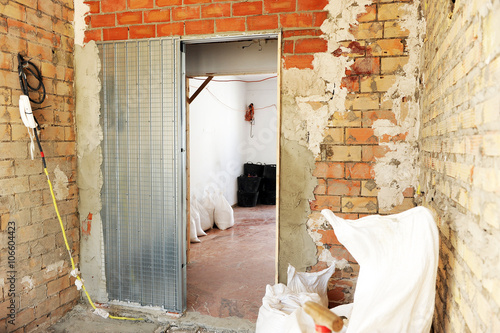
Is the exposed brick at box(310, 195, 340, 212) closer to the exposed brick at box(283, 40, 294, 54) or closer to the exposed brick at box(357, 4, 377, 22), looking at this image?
the exposed brick at box(283, 40, 294, 54)

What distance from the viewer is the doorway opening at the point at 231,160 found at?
140 inches

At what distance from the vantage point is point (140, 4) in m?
2.82

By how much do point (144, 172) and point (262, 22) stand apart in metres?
1.46

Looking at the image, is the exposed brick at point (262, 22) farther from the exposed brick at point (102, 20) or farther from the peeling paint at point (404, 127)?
the exposed brick at point (102, 20)

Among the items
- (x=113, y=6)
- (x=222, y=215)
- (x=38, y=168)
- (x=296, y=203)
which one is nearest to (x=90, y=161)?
(x=38, y=168)

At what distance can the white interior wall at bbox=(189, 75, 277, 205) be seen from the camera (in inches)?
249

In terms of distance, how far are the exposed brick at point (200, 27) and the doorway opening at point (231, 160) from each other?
76 cm

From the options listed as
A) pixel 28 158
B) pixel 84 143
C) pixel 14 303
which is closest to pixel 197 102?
pixel 84 143

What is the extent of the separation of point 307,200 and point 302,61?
3.25ft

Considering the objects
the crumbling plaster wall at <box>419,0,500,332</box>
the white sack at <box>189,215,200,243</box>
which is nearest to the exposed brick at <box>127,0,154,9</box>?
the crumbling plaster wall at <box>419,0,500,332</box>

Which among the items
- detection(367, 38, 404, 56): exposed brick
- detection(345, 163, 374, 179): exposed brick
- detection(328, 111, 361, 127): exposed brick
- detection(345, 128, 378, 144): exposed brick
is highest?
detection(367, 38, 404, 56): exposed brick

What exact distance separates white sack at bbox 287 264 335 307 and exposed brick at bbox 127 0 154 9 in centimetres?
223

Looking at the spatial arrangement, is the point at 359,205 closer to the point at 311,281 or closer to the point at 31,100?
the point at 311,281

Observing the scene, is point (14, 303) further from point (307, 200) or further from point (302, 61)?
point (302, 61)
